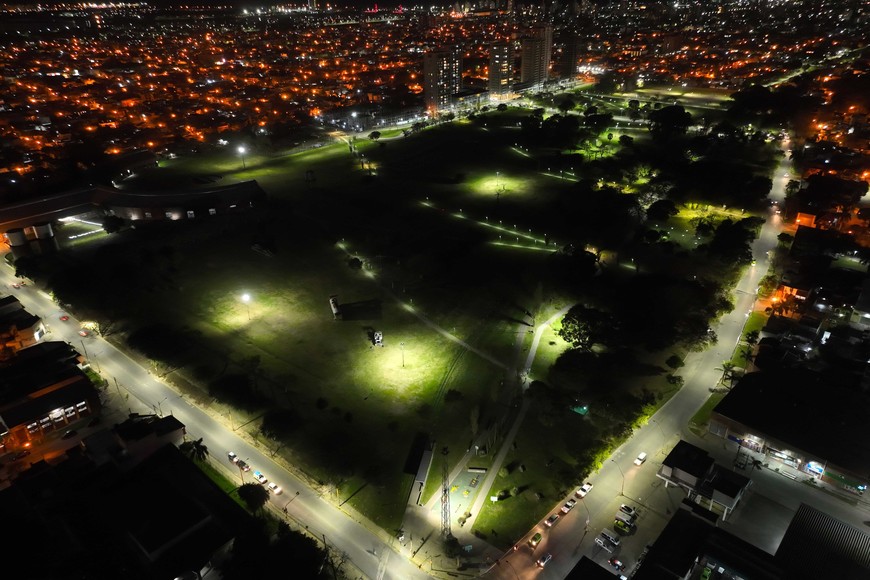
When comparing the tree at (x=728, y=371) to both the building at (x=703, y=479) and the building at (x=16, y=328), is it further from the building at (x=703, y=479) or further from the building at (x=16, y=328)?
the building at (x=16, y=328)

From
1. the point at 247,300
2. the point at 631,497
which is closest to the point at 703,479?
the point at 631,497

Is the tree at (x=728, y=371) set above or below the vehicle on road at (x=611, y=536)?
above

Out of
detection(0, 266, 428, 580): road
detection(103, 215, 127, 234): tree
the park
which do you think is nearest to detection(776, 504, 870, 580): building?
the park

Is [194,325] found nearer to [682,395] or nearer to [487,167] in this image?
[682,395]

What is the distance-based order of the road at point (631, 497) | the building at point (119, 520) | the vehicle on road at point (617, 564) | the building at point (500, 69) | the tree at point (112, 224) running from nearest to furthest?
the building at point (119, 520) < the vehicle on road at point (617, 564) < the road at point (631, 497) < the tree at point (112, 224) < the building at point (500, 69)

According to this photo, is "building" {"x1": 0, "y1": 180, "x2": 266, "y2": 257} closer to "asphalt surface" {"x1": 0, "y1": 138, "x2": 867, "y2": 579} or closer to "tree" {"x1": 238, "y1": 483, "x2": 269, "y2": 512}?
"asphalt surface" {"x1": 0, "y1": 138, "x2": 867, "y2": 579}

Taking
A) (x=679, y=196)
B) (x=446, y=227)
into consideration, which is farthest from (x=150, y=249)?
(x=679, y=196)

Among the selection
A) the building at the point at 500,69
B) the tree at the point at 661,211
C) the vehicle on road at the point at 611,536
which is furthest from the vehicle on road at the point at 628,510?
the building at the point at 500,69
